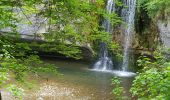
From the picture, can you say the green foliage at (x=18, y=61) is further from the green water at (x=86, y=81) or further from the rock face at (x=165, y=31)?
the rock face at (x=165, y=31)

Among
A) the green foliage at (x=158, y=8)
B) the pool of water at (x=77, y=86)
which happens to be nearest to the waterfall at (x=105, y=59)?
the pool of water at (x=77, y=86)

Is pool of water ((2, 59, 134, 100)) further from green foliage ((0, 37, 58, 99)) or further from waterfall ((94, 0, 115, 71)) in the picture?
green foliage ((0, 37, 58, 99))

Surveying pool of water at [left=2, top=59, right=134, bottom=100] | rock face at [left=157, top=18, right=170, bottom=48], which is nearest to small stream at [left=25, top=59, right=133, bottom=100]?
pool of water at [left=2, top=59, right=134, bottom=100]

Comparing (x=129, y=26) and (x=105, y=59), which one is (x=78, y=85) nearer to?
(x=105, y=59)

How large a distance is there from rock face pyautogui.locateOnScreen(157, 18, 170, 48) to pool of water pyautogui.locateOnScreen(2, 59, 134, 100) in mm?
1726

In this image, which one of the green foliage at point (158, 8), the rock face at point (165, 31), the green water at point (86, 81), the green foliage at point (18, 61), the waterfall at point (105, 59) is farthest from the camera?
the waterfall at point (105, 59)

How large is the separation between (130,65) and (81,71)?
276 centimetres

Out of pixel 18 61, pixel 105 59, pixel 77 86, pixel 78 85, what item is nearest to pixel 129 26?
pixel 105 59

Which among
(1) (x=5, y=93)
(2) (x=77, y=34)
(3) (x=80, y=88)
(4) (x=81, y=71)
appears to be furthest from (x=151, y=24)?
(2) (x=77, y=34)

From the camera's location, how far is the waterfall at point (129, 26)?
1407cm

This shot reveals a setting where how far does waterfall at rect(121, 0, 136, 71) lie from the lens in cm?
1407

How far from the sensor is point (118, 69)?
45.5ft

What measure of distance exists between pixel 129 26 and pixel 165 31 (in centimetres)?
227

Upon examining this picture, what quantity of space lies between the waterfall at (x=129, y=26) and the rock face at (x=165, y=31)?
1755 mm
